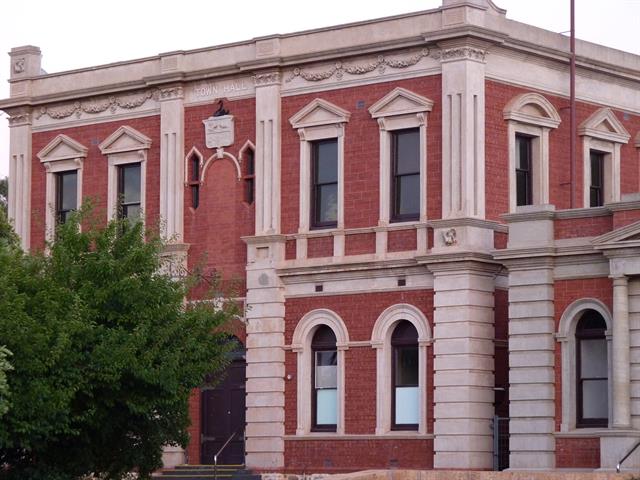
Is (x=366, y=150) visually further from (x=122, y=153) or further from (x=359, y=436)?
(x=122, y=153)

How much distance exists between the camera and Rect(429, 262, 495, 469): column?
128 ft

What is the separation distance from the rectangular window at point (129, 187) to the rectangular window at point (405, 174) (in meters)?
8.11

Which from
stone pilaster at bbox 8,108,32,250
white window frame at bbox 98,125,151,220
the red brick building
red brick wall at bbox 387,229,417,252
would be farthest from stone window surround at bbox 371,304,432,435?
stone pilaster at bbox 8,108,32,250

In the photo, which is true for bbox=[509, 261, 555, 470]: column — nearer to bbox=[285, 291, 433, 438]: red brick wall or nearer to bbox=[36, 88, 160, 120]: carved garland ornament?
bbox=[285, 291, 433, 438]: red brick wall

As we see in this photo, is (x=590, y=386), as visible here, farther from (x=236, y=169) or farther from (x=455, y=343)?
(x=236, y=169)

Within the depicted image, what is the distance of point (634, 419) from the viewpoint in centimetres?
3550

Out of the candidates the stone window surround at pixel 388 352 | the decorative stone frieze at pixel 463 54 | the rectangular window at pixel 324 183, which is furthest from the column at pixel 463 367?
the decorative stone frieze at pixel 463 54

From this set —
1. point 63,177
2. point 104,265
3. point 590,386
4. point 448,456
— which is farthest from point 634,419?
point 63,177

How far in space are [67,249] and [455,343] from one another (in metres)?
9.15

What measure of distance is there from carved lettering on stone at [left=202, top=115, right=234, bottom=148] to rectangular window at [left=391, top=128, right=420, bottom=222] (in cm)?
487

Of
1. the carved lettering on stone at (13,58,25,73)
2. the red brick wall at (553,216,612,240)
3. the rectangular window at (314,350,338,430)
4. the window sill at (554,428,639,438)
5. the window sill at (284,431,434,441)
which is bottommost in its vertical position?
the window sill at (284,431,434,441)

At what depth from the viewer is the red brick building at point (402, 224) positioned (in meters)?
37.2

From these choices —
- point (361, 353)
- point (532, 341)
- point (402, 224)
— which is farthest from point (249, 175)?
point (532, 341)

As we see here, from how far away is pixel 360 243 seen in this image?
41.5 metres
